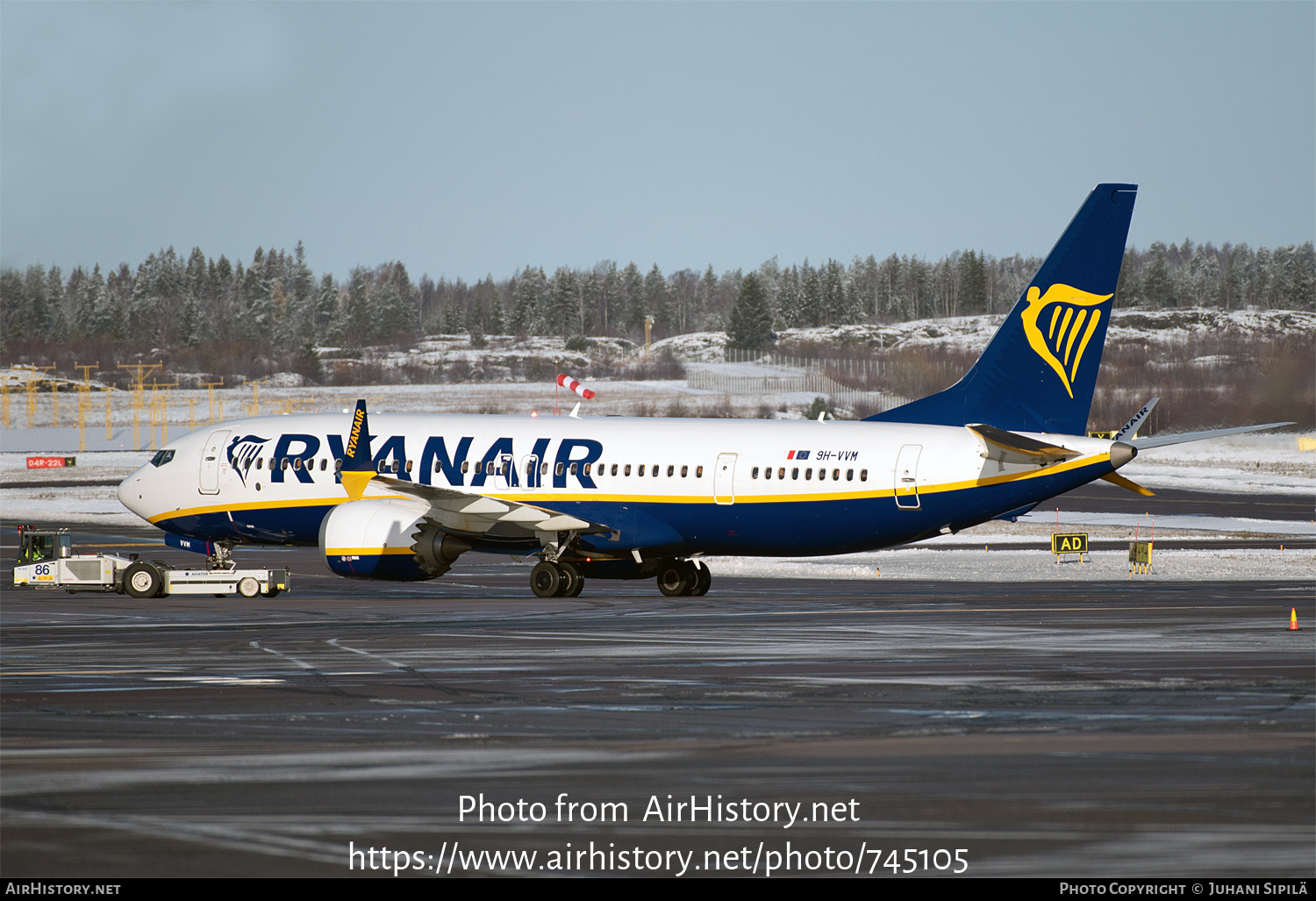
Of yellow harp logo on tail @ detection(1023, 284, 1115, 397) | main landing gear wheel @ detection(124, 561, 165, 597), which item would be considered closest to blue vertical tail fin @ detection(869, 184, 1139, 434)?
yellow harp logo on tail @ detection(1023, 284, 1115, 397)

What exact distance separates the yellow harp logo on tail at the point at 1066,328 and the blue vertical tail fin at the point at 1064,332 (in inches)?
0.8

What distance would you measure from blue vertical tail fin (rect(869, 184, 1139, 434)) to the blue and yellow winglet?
13.6m

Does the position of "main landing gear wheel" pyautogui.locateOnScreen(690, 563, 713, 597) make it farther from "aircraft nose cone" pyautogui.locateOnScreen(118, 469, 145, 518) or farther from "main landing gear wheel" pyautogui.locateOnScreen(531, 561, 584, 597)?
"aircraft nose cone" pyautogui.locateOnScreen(118, 469, 145, 518)

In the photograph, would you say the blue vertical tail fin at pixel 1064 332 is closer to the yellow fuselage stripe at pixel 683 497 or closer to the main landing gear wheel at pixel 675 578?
the yellow fuselage stripe at pixel 683 497

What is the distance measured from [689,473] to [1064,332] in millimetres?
8835

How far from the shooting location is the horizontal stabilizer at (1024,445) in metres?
30.3

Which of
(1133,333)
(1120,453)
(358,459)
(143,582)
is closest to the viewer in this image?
(1120,453)

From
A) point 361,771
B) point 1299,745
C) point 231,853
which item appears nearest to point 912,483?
point 1299,745

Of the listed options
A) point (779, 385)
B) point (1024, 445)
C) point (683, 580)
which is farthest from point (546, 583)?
point (779, 385)

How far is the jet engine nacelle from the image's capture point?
33.1m

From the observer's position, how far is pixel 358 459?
109 ft

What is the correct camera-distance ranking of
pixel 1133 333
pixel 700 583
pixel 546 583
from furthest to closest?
pixel 1133 333 → pixel 700 583 → pixel 546 583

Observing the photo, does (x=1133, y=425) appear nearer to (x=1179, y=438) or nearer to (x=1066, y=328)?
(x=1179, y=438)

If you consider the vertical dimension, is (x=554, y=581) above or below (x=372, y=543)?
below
